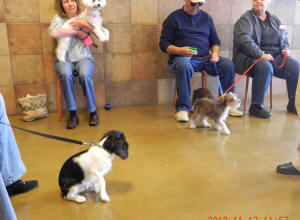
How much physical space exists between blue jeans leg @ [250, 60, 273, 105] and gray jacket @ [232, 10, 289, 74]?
0.39 feet

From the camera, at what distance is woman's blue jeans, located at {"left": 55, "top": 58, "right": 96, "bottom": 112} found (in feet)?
9.39

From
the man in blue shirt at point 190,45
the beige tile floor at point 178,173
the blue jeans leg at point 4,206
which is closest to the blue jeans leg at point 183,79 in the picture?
the man in blue shirt at point 190,45

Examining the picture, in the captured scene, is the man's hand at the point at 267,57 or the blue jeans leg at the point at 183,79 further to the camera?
the man's hand at the point at 267,57

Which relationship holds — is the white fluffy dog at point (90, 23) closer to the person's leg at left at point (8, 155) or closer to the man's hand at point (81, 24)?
the man's hand at point (81, 24)

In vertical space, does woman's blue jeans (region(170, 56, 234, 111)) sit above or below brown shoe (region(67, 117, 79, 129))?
above

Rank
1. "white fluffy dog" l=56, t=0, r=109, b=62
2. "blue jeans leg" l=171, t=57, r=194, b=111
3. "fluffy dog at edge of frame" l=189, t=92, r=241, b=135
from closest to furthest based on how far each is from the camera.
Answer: "fluffy dog at edge of frame" l=189, t=92, r=241, b=135
"white fluffy dog" l=56, t=0, r=109, b=62
"blue jeans leg" l=171, t=57, r=194, b=111

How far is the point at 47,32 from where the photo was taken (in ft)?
10.5

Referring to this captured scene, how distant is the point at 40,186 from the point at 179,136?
1288 millimetres

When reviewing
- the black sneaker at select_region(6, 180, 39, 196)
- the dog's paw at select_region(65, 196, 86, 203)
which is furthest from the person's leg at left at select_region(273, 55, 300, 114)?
the black sneaker at select_region(6, 180, 39, 196)

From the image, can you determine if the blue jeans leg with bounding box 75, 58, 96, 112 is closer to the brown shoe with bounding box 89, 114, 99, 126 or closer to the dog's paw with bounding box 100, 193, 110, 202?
the brown shoe with bounding box 89, 114, 99, 126

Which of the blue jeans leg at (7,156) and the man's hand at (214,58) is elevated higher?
the man's hand at (214,58)

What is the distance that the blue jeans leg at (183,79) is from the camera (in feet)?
10.00

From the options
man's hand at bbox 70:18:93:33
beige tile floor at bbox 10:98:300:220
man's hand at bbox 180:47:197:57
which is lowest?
beige tile floor at bbox 10:98:300:220

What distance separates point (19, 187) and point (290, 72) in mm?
3001
